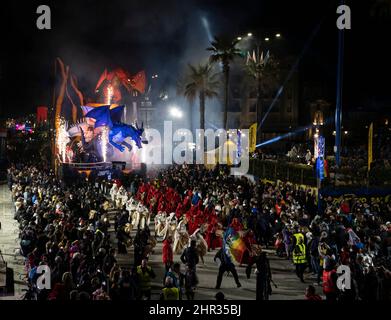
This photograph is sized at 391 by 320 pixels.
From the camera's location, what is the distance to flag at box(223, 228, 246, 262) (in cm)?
1431

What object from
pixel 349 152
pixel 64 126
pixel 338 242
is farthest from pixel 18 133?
pixel 338 242

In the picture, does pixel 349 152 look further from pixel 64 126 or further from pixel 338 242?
pixel 338 242

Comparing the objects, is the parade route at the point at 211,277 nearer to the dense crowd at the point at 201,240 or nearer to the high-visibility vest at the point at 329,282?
the dense crowd at the point at 201,240

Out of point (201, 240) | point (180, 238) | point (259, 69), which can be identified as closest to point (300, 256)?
point (201, 240)

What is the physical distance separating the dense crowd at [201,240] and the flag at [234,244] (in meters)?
0.16

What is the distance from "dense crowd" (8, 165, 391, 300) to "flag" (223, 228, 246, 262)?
0.52 ft

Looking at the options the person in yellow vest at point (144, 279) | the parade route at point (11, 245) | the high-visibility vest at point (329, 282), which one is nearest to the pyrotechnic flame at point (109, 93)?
the parade route at point (11, 245)

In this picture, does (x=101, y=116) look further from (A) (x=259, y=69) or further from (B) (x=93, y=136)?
(A) (x=259, y=69)

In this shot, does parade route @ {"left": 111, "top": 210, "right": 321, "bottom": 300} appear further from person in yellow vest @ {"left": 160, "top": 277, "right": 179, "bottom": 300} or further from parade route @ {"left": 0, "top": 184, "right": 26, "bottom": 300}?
parade route @ {"left": 0, "top": 184, "right": 26, "bottom": 300}

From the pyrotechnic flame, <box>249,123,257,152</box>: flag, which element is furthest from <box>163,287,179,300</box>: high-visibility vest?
the pyrotechnic flame

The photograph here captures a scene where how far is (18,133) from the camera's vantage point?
204 ft

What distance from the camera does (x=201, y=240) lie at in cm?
1550
